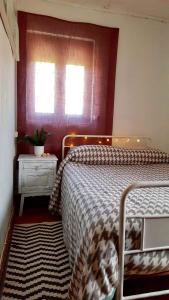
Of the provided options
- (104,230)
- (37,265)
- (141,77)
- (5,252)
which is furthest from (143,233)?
(141,77)

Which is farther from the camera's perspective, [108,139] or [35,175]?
[108,139]

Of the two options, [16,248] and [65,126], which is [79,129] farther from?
[16,248]

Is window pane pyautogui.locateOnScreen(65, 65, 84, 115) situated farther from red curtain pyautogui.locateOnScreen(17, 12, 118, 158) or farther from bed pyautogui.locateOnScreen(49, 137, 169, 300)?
bed pyautogui.locateOnScreen(49, 137, 169, 300)

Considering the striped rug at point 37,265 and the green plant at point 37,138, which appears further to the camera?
the green plant at point 37,138

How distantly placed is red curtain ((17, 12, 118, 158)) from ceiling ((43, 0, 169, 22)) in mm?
249

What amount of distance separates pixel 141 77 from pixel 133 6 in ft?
2.79

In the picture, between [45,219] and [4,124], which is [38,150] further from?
[4,124]

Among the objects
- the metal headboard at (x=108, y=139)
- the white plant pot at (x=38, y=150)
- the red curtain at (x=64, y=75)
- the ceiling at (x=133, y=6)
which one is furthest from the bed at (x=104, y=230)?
the ceiling at (x=133, y=6)

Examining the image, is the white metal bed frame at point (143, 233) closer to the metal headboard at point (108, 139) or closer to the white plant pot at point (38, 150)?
the white plant pot at point (38, 150)

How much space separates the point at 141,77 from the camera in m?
3.33

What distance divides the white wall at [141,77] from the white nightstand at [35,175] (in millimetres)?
1084

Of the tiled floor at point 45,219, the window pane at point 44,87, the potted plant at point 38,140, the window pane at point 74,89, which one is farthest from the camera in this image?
the window pane at point 74,89

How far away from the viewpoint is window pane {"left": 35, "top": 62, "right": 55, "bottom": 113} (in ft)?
9.57

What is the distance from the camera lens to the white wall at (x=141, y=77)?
3.20 metres
